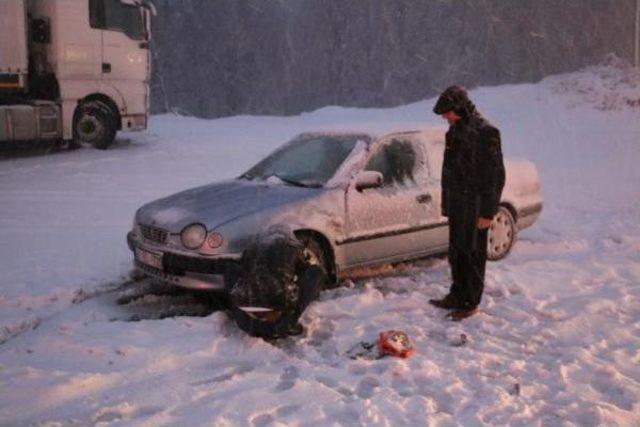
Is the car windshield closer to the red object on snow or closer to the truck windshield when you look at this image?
the red object on snow

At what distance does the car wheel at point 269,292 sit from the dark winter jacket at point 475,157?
140 centimetres

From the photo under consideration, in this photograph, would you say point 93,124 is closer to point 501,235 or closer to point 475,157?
point 501,235

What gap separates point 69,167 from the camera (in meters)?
12.0

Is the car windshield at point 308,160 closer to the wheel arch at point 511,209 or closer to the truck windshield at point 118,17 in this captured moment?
the wheel arch at point 511,209

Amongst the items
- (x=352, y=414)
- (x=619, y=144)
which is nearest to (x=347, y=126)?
(x=352, y=414)

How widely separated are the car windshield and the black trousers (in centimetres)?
120

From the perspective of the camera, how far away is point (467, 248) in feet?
16.9

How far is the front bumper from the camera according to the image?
16.4ft

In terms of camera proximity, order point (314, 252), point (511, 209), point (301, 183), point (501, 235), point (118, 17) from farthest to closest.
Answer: point (118, 17) → point (511, 209) → point (501, 235) → point (301, 183) → point (314, 252)

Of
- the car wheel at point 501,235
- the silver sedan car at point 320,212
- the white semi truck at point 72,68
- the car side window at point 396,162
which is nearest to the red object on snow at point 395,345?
the silver sedan car at point 320,212

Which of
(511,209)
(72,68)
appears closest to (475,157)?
(511,209)

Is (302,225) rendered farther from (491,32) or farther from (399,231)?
(491,32)

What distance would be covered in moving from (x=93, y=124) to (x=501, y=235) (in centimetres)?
972

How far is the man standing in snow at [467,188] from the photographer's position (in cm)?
499
